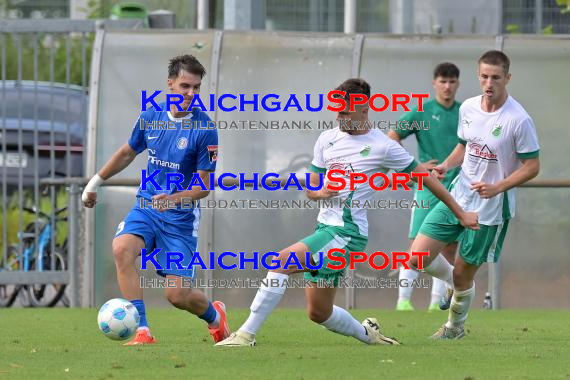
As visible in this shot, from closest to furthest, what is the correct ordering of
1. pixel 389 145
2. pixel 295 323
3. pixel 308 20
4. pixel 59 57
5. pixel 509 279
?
pixel 389 145, pixel 295 323, pixel 509 279, pixel 59 57, pixel 308 20

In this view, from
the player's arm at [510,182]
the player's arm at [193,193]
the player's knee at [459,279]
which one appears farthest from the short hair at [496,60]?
the player's arm at [193,193]

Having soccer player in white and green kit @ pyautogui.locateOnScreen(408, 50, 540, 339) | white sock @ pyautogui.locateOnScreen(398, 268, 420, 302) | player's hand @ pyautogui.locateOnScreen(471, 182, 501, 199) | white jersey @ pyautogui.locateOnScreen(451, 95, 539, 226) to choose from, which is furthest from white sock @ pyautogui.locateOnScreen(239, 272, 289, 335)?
white sock @ pyautogui.locateOnScreen(398, 268, 420, 302)

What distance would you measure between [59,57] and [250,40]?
2.19m

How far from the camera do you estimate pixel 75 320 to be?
12.7 meters

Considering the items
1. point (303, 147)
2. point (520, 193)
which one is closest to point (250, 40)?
point (303, 147)

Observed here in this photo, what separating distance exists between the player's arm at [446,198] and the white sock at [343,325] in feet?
3.24

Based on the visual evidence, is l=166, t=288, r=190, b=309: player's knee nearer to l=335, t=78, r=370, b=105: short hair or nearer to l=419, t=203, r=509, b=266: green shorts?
l=335, t=78, r=370, b=105: short hair

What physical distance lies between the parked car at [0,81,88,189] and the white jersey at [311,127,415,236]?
6.79 metres

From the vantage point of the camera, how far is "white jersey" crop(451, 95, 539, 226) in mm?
9984

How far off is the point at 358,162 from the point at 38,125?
7.24 meters

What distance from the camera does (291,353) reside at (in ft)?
30.3

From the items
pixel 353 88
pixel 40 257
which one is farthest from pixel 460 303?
pixel 40 257

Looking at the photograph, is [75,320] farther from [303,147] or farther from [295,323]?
A: [303,147]

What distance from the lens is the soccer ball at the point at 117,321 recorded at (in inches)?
368
